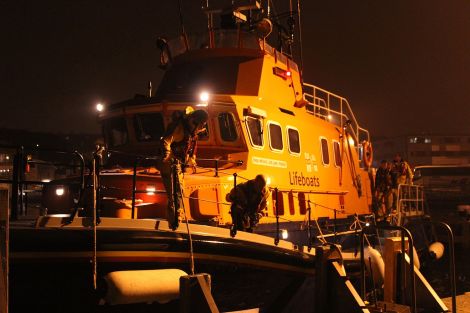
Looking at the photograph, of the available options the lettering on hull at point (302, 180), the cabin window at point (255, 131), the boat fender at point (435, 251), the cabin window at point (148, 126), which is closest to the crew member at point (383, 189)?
the boat fender at point (435, 251)

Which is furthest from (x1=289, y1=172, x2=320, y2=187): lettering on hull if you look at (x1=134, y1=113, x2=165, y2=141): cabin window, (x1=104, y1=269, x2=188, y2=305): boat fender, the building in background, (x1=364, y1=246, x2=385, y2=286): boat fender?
the building in background

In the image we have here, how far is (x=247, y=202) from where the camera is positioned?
18.8 feet

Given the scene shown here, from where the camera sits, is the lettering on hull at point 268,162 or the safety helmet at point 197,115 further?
the lettering on hull at point 268,162

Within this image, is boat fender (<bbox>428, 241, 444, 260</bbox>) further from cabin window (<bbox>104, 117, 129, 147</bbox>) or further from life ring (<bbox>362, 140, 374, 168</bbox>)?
cabin window (<bbox>104, 117, 129, 147</bbox>)

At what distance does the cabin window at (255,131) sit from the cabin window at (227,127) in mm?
230

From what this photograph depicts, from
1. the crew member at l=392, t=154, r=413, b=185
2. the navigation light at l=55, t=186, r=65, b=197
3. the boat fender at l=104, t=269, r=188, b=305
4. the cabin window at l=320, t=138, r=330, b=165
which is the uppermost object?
the cabin window at l=320, t=138, r=330, b=165

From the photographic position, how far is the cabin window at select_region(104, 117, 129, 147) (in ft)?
23.8

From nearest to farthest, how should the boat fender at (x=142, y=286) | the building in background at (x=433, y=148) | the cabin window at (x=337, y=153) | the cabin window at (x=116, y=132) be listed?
the boat fender at (x=142, y=286)
the cabin window at (x=116, y=132)
the cabin window at (x=337, y=153)
the building in background at (x=433, y=148)

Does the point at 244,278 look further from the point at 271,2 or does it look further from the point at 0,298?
the point at 271,2

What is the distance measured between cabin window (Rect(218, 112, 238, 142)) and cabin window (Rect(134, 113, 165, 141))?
90 cm

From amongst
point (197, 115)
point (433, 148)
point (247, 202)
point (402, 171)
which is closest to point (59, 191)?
point (197, 115)

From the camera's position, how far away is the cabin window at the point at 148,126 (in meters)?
6.89

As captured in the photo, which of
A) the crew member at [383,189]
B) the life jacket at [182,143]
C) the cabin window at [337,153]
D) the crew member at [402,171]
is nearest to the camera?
the life jacket at [182,143]

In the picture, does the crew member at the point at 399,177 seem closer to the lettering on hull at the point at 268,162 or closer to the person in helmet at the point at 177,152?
the lettering on hull at the point at 268,162
